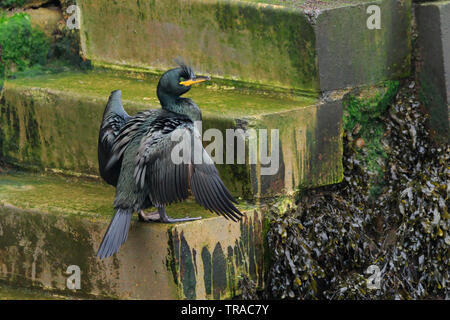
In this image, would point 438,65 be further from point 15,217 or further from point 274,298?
point 15,217

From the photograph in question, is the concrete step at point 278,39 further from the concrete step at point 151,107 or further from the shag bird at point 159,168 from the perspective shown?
the shag bird at point 159,168

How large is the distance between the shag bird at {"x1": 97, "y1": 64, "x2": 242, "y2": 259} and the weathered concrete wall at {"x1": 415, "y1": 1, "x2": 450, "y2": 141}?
1616 mm

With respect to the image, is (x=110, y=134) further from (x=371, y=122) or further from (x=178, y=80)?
(x=371, y=122)

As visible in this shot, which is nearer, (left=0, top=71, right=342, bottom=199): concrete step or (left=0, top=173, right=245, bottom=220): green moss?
(left=0, top=173, right=245, bottom=220): green moss

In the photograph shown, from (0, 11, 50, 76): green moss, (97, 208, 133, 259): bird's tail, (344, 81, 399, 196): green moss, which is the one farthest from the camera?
(0, 11, 50, 76): green moss

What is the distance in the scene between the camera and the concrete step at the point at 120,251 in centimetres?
536

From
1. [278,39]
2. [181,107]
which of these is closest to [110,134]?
[181,107]

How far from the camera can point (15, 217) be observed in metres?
5.91

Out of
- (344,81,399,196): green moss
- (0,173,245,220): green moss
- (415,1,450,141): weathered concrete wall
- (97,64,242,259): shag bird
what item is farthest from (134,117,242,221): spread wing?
(415,1,450,141): weathered concrete wall

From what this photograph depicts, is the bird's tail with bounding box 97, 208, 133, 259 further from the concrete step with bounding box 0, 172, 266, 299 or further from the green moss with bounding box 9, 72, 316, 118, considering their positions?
the green moss with bounding box 9, 72, 316, 118

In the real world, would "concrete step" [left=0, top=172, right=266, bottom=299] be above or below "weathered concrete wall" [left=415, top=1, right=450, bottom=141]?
below

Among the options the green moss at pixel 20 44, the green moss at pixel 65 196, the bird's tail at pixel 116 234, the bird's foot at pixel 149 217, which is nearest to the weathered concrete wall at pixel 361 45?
the green moss at pixel 65 196

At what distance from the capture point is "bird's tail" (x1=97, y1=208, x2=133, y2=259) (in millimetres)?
5066

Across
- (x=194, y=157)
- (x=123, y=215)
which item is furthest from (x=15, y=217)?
(x=194, y=157)
